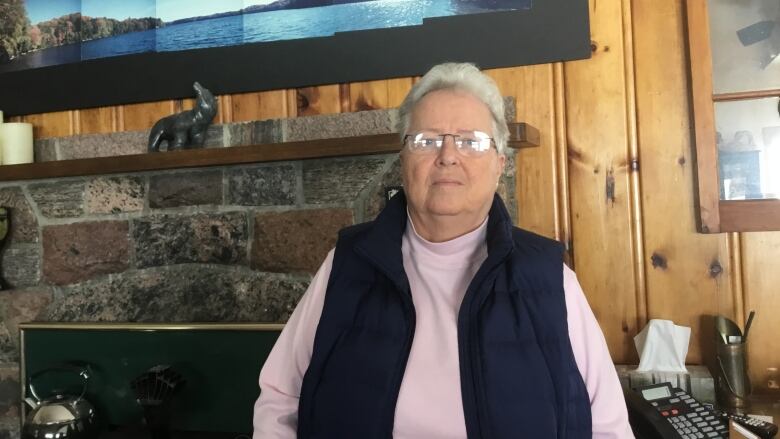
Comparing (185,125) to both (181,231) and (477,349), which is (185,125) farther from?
(477,349)

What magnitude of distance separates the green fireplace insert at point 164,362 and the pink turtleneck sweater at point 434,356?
1.50 ft

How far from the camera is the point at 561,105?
1662 millimetres

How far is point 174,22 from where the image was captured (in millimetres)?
1979

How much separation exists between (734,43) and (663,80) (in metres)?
0.19

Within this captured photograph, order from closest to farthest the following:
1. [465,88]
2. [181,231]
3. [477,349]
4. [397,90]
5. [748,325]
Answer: [477,349] → [465,88] → [748,325] → [397,90] → [181,231]

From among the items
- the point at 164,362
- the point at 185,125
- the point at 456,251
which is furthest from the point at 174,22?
the point at 456,251

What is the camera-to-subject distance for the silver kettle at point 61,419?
1.66 m

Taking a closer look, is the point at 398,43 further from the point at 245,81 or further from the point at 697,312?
the point at 697,312

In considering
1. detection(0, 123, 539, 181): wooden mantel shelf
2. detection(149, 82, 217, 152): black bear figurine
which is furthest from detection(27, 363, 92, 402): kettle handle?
detection(149, 82, 217, 152): black bear figurine

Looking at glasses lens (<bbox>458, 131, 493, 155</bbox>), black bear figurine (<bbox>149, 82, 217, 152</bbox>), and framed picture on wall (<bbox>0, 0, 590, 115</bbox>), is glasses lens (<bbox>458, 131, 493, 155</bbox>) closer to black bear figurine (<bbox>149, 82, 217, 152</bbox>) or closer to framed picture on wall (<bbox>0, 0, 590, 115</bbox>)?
framed picture on wall (<bbox>0, 0, 590, 115</bbox>)

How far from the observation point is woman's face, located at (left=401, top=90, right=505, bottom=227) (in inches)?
47.0

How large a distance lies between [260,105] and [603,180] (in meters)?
1.06

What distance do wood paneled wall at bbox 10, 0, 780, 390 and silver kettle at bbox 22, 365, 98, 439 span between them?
1.38m

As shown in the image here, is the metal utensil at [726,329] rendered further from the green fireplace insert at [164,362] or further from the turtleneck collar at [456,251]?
the green fireplace insert at [164,362]
